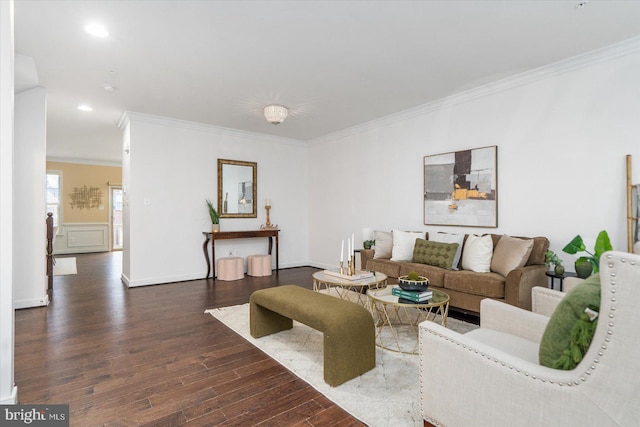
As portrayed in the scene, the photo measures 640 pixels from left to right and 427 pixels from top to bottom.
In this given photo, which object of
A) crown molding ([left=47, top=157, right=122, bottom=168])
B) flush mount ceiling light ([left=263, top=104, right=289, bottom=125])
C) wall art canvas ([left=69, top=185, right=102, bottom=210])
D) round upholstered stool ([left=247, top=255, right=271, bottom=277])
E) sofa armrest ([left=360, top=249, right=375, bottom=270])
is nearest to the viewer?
flush mount ceiling light ([left=263, top=104, right=289, bottom=125])

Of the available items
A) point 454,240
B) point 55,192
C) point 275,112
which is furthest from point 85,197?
point 454,240

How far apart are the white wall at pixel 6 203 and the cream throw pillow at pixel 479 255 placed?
3.81 metres

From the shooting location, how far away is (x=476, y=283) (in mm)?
3301

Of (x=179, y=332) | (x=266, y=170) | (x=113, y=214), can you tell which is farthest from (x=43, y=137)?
(x=113, y=214)

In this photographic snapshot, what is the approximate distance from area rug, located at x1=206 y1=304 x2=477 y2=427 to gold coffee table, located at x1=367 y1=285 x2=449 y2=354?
158 mm

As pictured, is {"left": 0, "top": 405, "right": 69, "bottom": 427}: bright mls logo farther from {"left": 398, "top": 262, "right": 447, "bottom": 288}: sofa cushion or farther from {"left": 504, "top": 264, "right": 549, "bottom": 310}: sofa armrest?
{"left": 504, "top": 264, "right": 549, "bottom": 310}: sofa armrest

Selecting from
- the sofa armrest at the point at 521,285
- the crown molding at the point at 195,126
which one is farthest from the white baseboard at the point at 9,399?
the crown molding at the point at 195,126

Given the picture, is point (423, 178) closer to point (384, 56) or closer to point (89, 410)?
point (384, 56)

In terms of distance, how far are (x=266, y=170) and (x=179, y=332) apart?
156 inches

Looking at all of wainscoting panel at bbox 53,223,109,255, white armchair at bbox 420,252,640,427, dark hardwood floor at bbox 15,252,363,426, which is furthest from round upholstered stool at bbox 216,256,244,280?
wainscoting panel at bbox 53,223,109,255

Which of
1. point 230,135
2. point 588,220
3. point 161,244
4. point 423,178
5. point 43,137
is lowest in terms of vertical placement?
point 161,244

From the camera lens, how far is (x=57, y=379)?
2.25m

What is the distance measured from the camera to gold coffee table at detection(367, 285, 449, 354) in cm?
250

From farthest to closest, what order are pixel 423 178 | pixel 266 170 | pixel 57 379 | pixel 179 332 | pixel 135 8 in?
pixel 266 170 < pixel 423 178 < pixel 179 332 < pixel 135 8 < pixel 57 379
